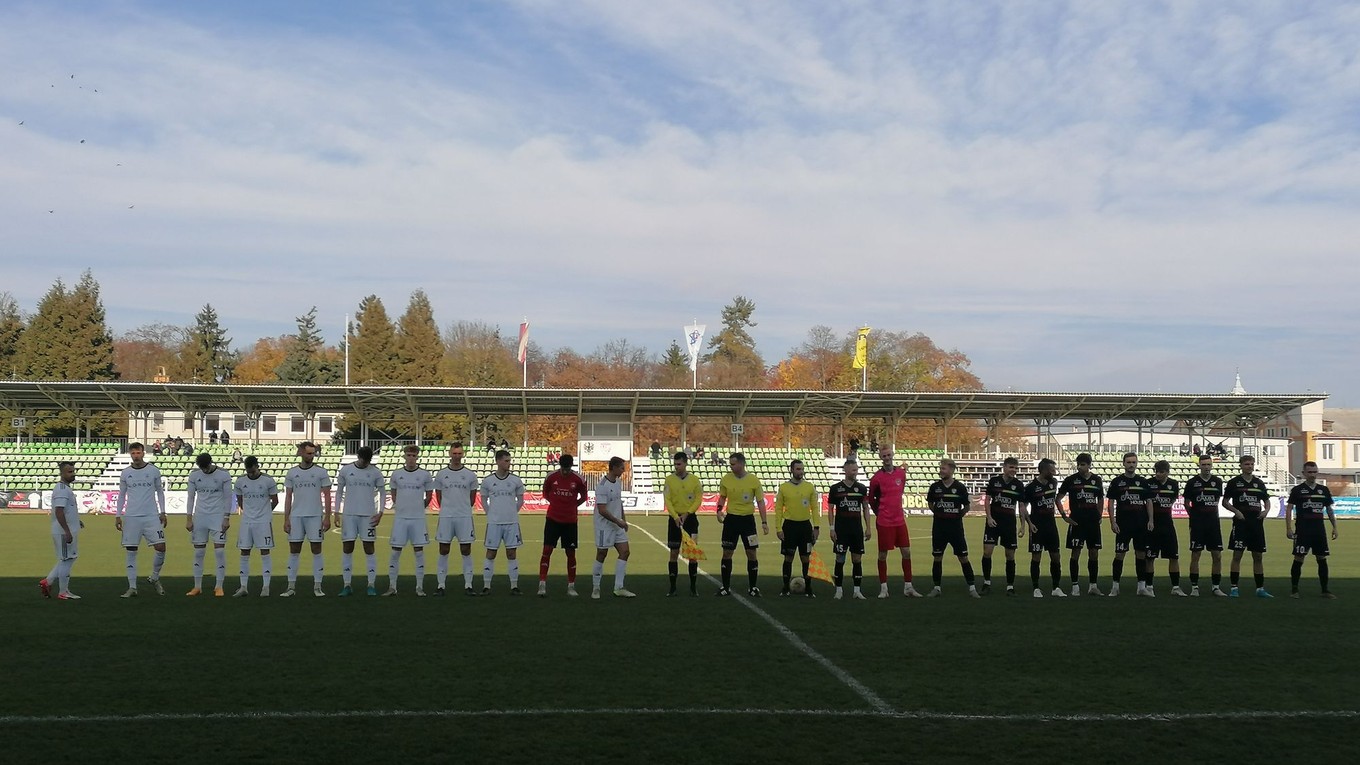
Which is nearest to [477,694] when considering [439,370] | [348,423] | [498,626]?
[498,626]

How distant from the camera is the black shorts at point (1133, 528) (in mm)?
16859

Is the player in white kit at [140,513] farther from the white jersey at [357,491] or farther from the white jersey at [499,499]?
the white jersey at [499,499]

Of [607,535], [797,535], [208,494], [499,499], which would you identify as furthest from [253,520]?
[797,535]

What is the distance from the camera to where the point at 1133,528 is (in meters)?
16.9

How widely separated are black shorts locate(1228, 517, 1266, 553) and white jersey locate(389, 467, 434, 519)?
39.0 ft

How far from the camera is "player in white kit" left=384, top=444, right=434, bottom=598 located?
16219mm

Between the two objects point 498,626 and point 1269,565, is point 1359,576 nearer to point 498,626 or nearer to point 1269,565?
point 1269,565

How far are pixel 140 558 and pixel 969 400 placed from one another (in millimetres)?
38359

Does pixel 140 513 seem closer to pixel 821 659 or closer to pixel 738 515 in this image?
pixel 738 515

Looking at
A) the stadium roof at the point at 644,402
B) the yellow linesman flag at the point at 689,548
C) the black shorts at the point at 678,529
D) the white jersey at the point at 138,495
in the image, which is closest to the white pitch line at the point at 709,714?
the yellow linesman flag at the point at 689,548

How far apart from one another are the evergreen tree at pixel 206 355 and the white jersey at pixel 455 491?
88.0m

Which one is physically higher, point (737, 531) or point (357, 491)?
point (357, 491)

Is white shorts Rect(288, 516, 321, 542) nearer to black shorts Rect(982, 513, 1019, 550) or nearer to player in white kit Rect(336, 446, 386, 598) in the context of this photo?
player in white kit Rect(336, 446, 386, 598)

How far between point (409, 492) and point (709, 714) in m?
8.94
